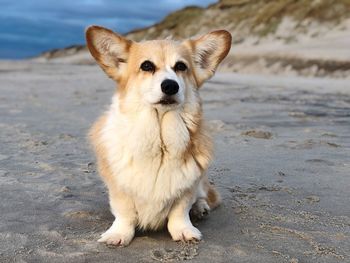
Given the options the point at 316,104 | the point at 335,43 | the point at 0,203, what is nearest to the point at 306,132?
the point at 316,104

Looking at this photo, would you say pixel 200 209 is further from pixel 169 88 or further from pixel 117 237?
pixel 169 88

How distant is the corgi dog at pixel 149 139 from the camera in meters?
3.05

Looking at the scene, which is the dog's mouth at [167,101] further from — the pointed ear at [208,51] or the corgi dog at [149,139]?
the pointed ear at [208,51]

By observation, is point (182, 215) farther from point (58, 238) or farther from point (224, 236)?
point (58, 238)

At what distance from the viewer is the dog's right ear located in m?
3.28

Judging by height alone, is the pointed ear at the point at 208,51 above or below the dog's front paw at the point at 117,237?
above

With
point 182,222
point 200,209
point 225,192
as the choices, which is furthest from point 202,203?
point 225,192

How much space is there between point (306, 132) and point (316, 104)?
2770mm


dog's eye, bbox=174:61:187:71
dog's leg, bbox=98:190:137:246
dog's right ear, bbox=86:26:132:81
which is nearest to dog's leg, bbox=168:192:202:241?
dog's leg, bbox=98:190:137:246

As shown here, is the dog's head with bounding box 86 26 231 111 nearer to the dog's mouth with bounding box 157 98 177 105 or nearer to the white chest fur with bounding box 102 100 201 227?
the dog's mouth with bounding box 157 98 177 105

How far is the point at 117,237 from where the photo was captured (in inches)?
119

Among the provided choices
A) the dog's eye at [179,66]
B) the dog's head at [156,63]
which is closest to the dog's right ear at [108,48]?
the dog's head at [156,63]

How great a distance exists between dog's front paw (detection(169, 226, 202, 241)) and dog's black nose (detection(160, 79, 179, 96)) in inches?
29.1

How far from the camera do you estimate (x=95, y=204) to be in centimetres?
372
